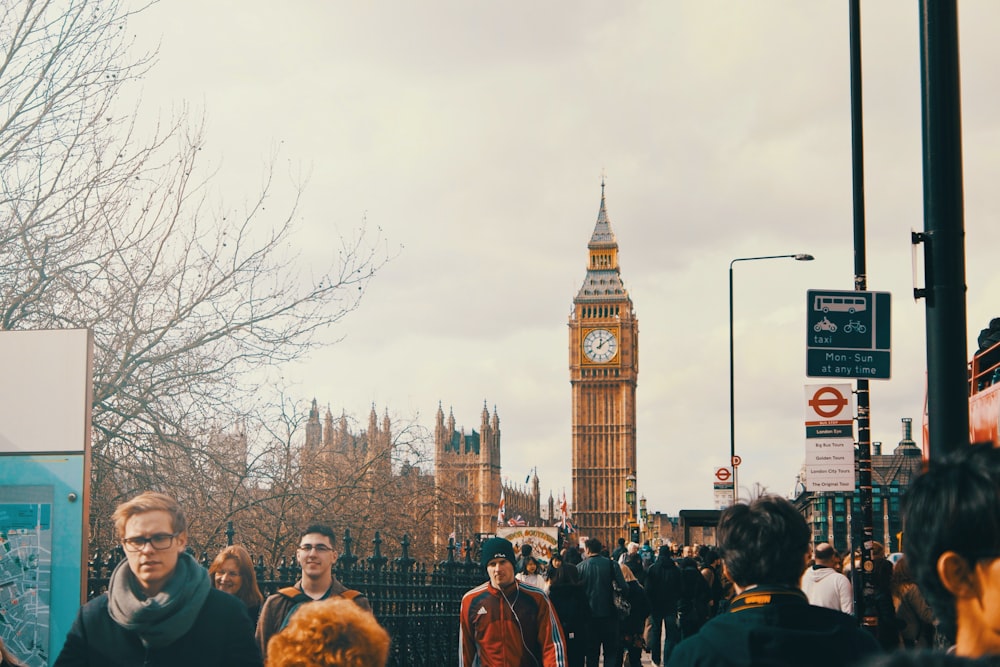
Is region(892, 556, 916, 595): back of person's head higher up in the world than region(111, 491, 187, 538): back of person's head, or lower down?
lower down

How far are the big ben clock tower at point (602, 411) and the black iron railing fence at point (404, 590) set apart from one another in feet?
459

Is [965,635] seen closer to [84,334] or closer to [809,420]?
[84,334]

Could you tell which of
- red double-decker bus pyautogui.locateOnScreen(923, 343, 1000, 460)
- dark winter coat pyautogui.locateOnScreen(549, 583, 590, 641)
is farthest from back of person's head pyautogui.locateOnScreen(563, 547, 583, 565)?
red double-decker bus pyautogui.locateOnScreen(923, 343, 1000, 460)

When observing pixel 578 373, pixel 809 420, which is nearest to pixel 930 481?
pixel 809 420

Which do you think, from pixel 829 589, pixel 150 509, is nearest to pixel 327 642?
pixel 150 509

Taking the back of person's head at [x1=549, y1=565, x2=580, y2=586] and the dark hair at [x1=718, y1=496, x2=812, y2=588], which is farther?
the back of person's head at [x1=549, y1=565, x2=580, y2=586]

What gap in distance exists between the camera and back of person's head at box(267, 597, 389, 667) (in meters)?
3.75

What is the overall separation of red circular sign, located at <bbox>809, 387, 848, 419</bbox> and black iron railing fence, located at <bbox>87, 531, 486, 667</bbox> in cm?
468

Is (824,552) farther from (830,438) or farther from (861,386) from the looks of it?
(830,438)

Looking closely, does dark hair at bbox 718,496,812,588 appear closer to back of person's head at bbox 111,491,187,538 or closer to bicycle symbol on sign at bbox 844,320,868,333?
back of person's head at bbox 111,491,187,538

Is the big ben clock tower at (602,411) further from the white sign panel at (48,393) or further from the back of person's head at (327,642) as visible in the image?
the back of person's head at (327,642)

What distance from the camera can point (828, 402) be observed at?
13.6 m

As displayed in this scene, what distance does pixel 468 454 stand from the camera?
170 metres

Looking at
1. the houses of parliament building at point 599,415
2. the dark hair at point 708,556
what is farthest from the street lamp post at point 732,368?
the houses of parliament building at point 599,415
